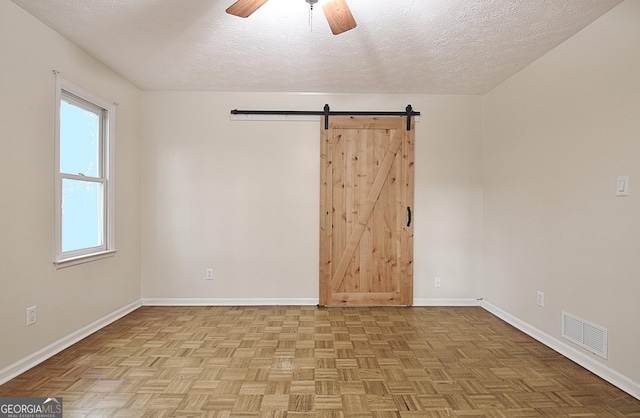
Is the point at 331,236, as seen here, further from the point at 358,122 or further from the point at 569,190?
the point at 569,190

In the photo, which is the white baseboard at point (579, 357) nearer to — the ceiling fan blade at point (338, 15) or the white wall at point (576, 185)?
the white wall at point (576, 185)

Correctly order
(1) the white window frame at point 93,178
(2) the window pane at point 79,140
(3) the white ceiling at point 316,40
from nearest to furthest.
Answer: (3) the white ceiling at point 316,40
(1) the white window frame at point 93,178
(2) the window pane at point 79,140

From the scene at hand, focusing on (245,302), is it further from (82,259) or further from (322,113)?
(322,113)

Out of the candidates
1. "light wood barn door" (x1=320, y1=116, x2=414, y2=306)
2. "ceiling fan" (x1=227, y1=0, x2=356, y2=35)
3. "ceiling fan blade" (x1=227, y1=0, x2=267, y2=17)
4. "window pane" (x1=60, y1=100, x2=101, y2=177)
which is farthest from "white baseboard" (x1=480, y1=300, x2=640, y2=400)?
"window pane" (x1=60, y1=100, x2=101, y2=177)

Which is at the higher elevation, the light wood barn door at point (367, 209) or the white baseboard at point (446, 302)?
the light wood barn door at point (367, 209)

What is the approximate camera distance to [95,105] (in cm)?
336

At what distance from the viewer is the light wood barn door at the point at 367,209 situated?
4.18 m

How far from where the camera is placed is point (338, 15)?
2.12 metres

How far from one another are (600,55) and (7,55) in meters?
3.98

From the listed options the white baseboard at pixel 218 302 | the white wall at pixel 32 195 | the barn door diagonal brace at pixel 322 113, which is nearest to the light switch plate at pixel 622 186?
the barn door diagonal brace at pixel 322 113

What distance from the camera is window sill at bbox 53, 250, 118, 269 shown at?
2823 mm

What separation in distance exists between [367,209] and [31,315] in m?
3.16
